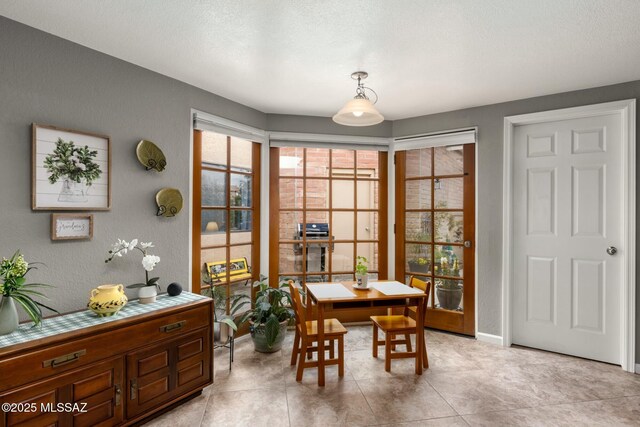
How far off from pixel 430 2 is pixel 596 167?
2.41 metres

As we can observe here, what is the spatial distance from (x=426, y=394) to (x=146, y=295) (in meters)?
2.16

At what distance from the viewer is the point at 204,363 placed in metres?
2.43

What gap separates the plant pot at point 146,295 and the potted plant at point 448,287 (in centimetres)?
290

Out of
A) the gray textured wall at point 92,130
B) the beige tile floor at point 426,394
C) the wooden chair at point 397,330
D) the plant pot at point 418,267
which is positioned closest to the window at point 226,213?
the gray textured wall at point 92,130

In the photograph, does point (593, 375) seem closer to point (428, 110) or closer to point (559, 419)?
point (559, 419)

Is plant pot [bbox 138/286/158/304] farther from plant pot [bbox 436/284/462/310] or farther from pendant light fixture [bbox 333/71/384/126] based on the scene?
plant pot [bbox 436/284/462/310]

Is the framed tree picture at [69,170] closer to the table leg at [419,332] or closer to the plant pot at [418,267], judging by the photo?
the table leg at [419,332]

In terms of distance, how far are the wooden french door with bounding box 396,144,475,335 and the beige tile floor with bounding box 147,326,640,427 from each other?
23.9 inches

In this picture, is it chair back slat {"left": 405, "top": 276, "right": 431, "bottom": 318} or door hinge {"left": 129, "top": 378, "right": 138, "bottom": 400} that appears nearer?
door hinge {"left": 129, "top": 378, "right": 138, "bottom": 400}

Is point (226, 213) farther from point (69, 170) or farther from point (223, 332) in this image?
point (69, 170)

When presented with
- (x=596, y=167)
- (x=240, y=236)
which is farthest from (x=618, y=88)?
(x=240, y=236)

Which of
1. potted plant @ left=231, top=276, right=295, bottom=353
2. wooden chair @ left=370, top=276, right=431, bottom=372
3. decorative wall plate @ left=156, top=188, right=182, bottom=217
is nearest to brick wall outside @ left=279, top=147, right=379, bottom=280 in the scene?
potted plant @ left=231, top=276, right=295, bottom=353

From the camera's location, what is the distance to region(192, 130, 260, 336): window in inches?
122

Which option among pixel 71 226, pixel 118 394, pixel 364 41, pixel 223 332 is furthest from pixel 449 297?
pixel 71 226
